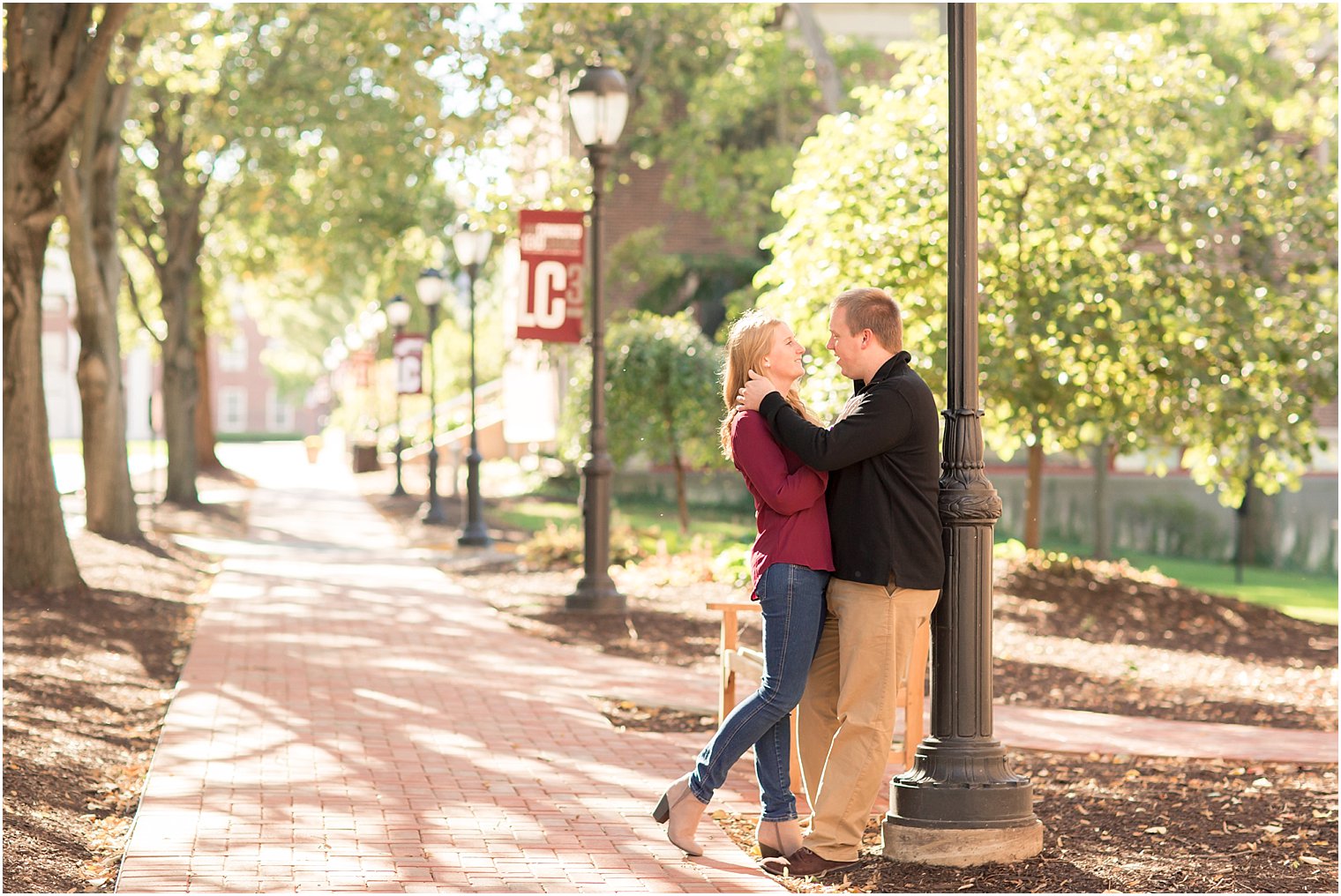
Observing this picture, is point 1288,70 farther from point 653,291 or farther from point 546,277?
point 546,277

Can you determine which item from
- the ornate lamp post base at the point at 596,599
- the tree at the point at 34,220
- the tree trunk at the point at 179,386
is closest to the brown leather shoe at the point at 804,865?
the ornate lamp post base at the point at 596,599

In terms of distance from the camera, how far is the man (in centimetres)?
504

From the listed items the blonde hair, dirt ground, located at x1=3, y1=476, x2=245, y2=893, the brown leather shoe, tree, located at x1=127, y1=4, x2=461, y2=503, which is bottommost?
dirt ground, located at x1=3, y1=476, x2=245, y2=893

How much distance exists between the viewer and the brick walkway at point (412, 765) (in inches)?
207

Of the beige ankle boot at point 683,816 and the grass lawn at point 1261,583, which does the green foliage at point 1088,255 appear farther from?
the beige ankle boot at point 683,816

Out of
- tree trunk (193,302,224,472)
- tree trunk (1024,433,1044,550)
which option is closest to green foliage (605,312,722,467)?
tree trunk (1024,433,1044,550)

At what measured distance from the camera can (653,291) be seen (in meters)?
29.2

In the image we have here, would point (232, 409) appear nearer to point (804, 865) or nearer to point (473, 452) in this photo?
point (473, 452)

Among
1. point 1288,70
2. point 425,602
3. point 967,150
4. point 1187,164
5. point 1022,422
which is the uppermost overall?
point 1288,70

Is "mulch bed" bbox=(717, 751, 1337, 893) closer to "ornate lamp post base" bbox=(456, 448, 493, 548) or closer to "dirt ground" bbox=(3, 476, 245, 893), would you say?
"dirt ground" bbox=(3, 476, 245, 893)

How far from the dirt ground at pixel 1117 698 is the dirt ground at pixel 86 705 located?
2.48 metres

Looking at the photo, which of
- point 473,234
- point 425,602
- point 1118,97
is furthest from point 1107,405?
point 473,234

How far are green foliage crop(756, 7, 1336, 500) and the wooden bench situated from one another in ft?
18.0

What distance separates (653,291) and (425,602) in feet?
52.5
